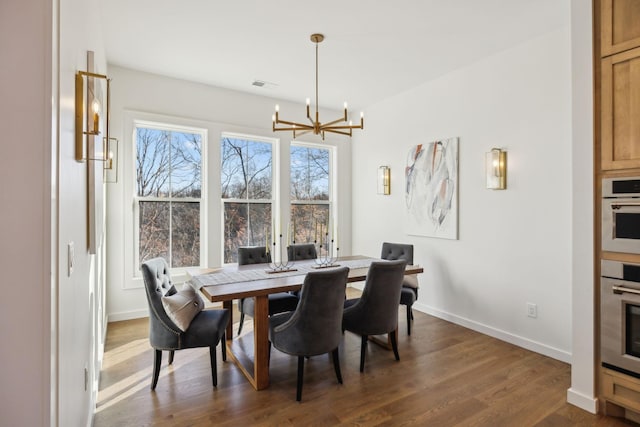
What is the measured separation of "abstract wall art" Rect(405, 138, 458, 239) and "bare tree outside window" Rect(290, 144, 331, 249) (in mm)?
1608

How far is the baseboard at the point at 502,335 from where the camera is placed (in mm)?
3182

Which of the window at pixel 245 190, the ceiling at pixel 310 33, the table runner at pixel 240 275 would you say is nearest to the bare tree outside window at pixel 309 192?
the window at pixel 245 190

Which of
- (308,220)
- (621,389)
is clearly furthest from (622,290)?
(308,220)

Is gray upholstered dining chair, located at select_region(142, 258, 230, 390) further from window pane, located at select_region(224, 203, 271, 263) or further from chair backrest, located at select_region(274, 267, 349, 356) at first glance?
window pane, located at select_region(224, 203, 271, 263)

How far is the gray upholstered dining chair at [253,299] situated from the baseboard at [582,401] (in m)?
2.40

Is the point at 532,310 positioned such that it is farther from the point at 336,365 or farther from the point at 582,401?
the point at 336,365

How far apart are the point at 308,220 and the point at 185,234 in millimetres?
1989

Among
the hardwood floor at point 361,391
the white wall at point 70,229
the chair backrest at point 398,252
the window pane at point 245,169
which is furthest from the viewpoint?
the window pane at point 245,169

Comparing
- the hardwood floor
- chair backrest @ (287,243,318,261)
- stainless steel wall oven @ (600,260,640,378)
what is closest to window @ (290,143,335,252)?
chair backrest @ (287,243,318,261)

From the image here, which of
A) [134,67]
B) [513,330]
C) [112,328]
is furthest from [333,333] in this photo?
[134,67]

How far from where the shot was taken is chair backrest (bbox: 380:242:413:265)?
13.9 feet

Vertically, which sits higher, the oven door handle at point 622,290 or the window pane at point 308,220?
the window pane at point 308,220

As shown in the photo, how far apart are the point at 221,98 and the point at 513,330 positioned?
462 centimetres
